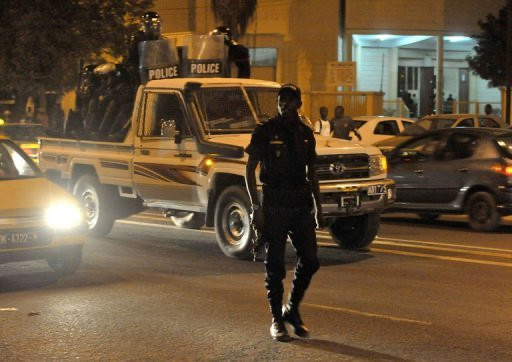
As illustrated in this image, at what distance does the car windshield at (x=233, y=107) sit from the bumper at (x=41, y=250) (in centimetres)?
279

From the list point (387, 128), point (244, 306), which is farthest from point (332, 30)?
point (244, 306)

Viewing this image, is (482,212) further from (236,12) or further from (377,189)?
(236,12)

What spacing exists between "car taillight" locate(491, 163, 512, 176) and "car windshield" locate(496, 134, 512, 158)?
7.6 inches

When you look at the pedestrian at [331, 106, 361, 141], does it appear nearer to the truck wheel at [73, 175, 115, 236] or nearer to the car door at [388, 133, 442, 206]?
the car door at [388, 133, 442, 206]

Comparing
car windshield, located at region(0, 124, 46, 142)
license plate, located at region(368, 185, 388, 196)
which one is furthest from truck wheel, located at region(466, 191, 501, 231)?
car windshield, located at region(0, 124, 46, 142)

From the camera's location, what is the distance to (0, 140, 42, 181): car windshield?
10.1m

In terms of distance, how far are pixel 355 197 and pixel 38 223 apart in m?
3.67

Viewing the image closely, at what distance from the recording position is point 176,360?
669 cm

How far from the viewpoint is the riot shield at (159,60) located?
525 inches

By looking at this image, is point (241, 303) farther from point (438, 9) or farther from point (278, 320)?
point (438, 9)

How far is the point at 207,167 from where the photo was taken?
1142 cm

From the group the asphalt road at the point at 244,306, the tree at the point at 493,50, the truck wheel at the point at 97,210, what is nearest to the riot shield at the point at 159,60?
the truck wheel at the point at 97,210

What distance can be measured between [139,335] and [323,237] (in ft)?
20.2

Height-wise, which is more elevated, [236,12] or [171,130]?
[236,12]
